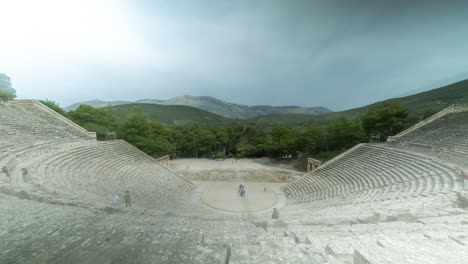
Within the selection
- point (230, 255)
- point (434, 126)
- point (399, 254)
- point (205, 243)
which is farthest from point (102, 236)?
point (434, 126)

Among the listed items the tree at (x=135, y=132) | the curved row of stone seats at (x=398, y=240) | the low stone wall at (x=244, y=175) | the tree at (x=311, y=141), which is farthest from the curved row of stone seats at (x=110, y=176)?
the tree at (x=311, y=141)

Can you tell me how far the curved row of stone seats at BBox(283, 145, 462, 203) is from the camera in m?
7.29

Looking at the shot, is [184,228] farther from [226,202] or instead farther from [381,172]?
[381,172]

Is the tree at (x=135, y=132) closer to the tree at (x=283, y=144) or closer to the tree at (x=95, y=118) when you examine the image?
the tree at (x=95, y=118)

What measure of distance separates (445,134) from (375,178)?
7859mm

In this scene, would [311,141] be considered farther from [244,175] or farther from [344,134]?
[244,175]

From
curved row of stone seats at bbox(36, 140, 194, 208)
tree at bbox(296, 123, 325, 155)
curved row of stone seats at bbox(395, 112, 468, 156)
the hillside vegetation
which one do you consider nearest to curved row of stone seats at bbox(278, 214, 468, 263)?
curved row of stone seats at bbox(36, 140, 194, 208)

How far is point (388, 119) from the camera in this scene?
2080cm

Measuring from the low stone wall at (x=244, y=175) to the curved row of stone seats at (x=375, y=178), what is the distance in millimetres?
2940

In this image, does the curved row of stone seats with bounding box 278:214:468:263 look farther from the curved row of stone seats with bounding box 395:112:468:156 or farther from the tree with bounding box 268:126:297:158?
the tree with bounding box 268:126:297:158

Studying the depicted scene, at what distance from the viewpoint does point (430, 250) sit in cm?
301

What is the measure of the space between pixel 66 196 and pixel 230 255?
18.3 ft

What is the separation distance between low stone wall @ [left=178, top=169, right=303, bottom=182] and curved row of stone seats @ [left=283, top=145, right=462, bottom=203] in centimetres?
294

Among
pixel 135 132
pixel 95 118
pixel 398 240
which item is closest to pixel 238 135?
pixel 135 132
